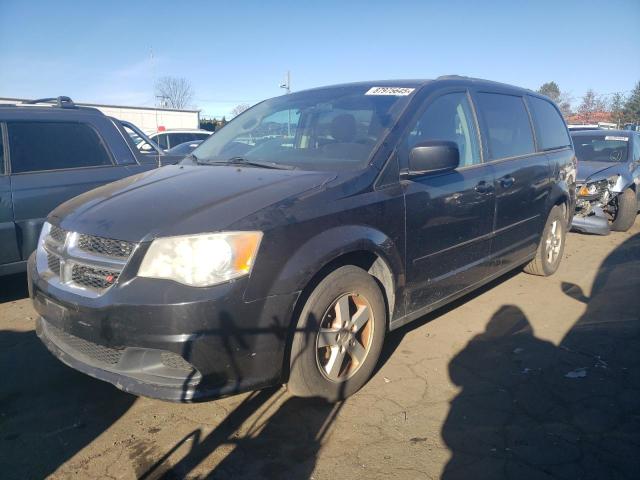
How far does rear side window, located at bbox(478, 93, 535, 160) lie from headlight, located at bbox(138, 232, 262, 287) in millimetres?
2510

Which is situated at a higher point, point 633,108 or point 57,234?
point 633,108

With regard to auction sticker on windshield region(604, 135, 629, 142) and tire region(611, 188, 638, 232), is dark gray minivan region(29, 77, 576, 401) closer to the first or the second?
tire region(611, 188, 638, 232)

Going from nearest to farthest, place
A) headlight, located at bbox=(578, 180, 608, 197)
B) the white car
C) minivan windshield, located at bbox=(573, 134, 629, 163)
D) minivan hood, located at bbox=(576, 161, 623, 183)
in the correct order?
headlight, located at bbox=(578, 180, 608, 197) → minivan hood, located at bbox=(576, 161, 623, 183) → minivan windshield, located at bbox=(573, 134, 629, 163) → the white car

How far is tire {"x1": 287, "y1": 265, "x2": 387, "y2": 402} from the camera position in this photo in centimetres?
260

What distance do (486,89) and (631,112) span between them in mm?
53714

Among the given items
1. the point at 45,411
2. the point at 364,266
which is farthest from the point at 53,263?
the point at 364,266

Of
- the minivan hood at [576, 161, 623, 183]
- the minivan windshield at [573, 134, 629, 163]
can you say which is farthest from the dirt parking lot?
the minivan windshield at [573, 134, 629, 163]

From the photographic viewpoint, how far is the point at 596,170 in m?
7.80

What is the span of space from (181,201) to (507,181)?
8.83 ft

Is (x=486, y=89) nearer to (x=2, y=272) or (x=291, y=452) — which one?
(x=291, y=452)

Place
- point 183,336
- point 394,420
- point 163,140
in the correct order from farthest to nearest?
1. point 163,140
2. point 394,420
3. point 183,336

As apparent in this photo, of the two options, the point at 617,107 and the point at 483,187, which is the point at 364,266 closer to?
the point at 483,187

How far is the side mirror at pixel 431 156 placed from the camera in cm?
302

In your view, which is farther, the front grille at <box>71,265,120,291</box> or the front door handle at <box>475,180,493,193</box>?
the front door handle at <box>475,180,493,193</box>
